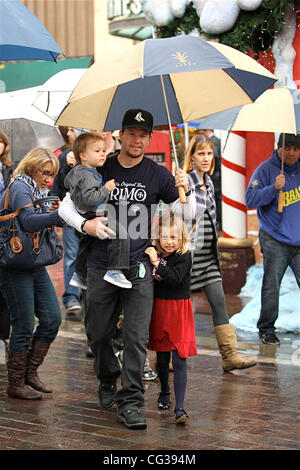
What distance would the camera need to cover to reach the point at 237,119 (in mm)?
7812

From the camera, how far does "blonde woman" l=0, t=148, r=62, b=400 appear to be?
614 cm

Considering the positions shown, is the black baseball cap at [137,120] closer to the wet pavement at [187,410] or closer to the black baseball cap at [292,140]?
the wet pavement at [187,410]

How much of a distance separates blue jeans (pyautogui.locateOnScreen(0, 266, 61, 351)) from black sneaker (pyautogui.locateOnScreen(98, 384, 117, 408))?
64cm

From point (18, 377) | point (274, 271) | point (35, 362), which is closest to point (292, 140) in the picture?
point (274, 271)

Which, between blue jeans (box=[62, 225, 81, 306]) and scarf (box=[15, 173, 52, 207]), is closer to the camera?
scarf (box=[15, 173, 52, 207])

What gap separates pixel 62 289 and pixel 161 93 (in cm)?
584

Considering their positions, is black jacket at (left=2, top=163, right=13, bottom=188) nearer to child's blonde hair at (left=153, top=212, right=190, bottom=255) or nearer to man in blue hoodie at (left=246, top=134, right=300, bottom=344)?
child's blonde hair at (left=153, top=212, right=190, bottom=255)

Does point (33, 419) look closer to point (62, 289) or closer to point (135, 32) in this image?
point (62, 289)

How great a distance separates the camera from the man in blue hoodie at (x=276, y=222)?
8250 millimetres

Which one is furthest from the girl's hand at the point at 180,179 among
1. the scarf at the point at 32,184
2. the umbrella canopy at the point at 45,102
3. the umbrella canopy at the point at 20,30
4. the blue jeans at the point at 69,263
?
the blue jeans at the point at 69,263

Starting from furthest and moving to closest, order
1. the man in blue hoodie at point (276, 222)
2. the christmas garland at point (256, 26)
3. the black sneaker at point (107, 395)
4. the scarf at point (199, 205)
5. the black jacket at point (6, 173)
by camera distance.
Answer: the christmas garland at point (256, 26) → the man in blue hoodie at point (276, 222) → the black jacket at point (6, 173) → the scarf at point (199, 205) → the black sneaker at point (107, 395)

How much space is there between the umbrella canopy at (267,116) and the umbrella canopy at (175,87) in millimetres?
1415

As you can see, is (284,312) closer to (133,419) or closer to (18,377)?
(18,377)

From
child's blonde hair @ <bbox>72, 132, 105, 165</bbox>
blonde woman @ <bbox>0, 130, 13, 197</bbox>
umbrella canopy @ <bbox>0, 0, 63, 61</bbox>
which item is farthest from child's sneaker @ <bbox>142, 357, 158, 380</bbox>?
umbrella canopy @ <bbox>0, 0, 63, 61</bbox>
